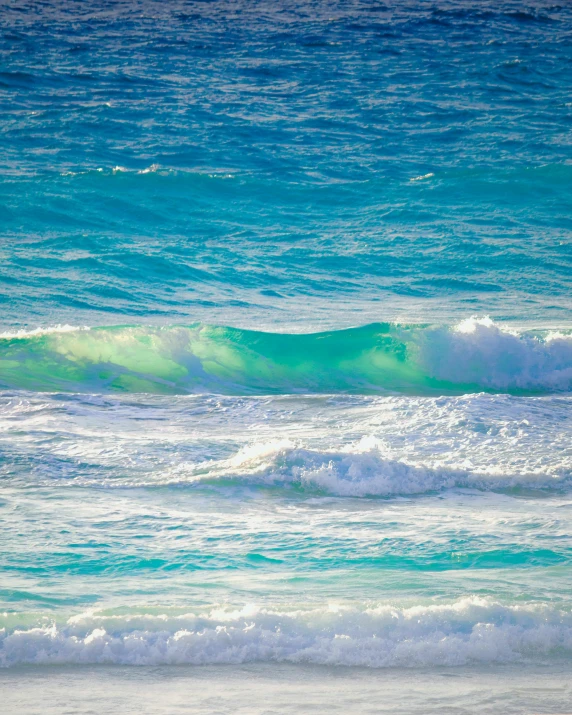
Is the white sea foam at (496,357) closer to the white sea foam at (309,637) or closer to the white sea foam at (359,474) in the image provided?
the white sea foam at (359,474)

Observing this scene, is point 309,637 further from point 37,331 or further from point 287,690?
point 37,331

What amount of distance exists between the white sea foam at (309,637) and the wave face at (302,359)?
6.01 metres

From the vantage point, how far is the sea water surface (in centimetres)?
362

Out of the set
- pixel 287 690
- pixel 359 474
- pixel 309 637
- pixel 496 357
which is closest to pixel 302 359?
pixel 496 357

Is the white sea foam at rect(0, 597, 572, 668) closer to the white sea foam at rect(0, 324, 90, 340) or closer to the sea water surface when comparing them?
the sea water surface

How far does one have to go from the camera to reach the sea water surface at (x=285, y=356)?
3617mm

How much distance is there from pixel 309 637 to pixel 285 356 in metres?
7.22

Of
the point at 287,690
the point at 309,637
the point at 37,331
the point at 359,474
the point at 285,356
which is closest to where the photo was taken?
the point at 287,690

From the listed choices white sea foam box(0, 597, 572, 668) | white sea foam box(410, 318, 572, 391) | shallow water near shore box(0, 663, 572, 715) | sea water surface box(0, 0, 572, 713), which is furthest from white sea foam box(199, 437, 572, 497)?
white sea foam box(410, 318, 572, 391)

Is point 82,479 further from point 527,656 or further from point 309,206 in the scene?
point 309,206

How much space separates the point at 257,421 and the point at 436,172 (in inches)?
527

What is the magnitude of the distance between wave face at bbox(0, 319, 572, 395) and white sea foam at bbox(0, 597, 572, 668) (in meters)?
6.01

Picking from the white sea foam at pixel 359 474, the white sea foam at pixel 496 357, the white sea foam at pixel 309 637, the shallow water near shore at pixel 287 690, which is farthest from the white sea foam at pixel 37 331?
the shallow water near shore at pixel 287 690

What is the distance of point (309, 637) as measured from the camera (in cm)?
364
